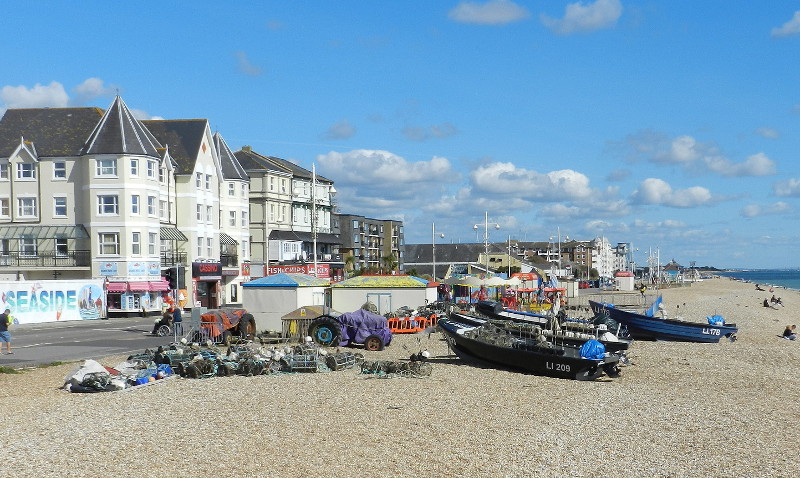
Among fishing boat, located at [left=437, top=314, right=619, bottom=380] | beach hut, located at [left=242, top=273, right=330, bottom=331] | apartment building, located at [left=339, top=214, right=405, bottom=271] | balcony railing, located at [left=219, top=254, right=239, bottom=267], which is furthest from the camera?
apartment building, located at [left=339, top=214, right=405, bottom=271]

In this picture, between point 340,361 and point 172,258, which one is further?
point 172,258

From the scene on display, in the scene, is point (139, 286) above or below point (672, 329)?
above

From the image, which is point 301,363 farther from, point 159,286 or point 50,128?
point 50,128

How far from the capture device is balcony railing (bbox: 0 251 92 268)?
2016 inches

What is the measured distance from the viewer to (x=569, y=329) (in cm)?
3569

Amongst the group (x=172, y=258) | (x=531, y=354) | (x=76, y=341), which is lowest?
(x=76, y=341)

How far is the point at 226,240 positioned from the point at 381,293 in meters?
28.9

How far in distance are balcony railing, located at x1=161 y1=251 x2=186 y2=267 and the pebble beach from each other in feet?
104

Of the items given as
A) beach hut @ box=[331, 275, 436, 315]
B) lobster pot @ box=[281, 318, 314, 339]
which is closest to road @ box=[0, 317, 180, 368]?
lobster pot @ box=[281, 318, 314, 339]

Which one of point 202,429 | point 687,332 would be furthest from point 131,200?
point 202,429

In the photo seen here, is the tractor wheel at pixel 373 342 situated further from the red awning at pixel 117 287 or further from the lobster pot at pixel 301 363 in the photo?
→ the red awning at pixel 117 287

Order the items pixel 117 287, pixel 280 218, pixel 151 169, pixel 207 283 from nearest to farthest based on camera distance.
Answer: pixel 117 287, pixel 151 169, pixel 207 283, pixel 280 218

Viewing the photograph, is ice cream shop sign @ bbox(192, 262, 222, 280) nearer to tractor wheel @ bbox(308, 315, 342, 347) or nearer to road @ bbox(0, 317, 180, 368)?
road @ bbox(0, 317, 180, 368)

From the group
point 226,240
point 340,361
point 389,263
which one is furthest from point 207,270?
point 389,263
